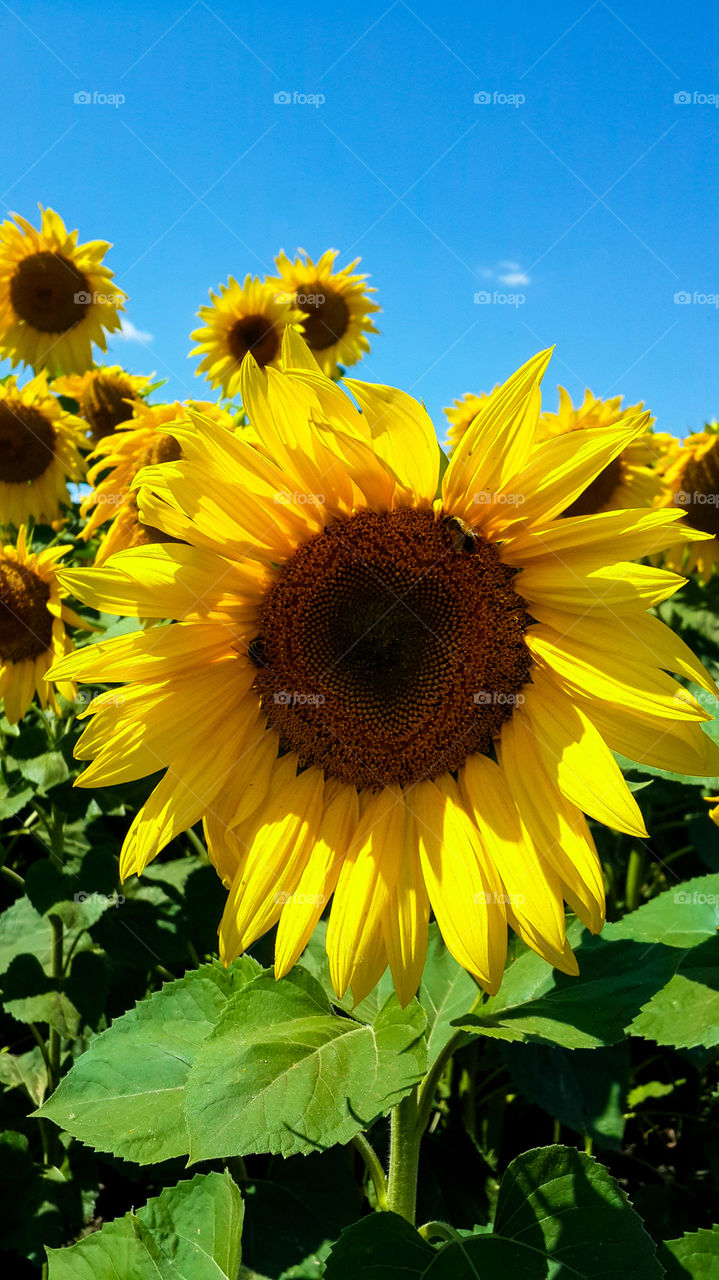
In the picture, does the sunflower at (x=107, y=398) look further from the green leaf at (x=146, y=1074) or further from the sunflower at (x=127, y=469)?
the green leaf at (x=146, y=1074)

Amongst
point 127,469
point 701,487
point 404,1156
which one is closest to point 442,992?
point 404,1156

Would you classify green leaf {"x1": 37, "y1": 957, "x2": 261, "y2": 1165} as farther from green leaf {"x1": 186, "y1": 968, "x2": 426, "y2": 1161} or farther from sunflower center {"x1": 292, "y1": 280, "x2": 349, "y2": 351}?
sunflower center {"x1": 292, "y1": 280, "x2": 349, "y2": 351}

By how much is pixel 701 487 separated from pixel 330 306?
2.73 m

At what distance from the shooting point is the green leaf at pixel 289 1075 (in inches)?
65.1

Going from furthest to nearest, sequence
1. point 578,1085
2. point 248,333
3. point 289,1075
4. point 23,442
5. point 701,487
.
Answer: point 248,333 < point 23,442 < point 701,487 < point 578,1085 < point 289,1075

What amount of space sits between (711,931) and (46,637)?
274 centimetres

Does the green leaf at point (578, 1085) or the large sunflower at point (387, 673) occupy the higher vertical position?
the large sunflower at point (387, 673)

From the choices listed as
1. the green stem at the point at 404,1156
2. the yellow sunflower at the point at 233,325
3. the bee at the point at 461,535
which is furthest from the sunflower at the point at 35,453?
the green stem at the point at 404,1156

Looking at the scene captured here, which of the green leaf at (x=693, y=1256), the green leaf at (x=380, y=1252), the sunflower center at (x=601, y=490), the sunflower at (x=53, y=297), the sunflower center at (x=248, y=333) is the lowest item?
the green leaf at (x=380, y=1252)

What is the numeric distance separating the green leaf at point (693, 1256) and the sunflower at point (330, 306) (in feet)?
16.3

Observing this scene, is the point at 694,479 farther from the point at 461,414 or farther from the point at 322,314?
the point at 322,314

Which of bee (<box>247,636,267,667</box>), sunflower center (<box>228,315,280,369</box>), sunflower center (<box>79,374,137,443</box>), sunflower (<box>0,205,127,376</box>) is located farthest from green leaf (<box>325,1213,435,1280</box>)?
sunflower (<box>0,205,127,376</box>)

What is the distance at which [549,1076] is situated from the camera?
2.73 meters

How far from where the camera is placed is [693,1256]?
214 cm
